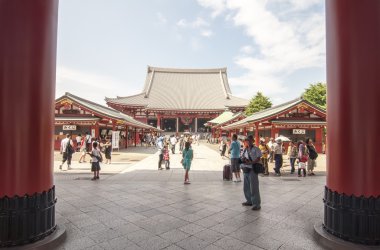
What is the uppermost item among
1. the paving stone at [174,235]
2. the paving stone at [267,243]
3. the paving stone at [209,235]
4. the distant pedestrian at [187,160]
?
the distant pedestrian at [187,160]

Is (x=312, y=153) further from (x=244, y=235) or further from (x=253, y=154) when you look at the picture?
(x=244, y=235)

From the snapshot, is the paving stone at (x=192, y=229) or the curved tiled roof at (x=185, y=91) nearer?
the paving stone at (x=192, y=229)

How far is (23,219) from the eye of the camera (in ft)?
11.4

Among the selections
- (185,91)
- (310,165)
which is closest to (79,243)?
(310,165)

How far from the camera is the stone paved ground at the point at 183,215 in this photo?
3.92 metres

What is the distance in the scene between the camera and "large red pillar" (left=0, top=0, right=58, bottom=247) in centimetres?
344

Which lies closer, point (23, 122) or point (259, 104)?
point (23, 122)

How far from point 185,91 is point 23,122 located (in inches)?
1772

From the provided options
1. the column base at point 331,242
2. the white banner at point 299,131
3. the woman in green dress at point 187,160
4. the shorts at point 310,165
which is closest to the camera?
the column base at point 331,242

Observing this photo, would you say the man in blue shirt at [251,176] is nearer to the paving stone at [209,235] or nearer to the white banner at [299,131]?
the paving stone at [209,235]

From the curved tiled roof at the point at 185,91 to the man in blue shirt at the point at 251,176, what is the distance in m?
32.1

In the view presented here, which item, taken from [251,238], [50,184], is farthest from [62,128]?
[251,238]

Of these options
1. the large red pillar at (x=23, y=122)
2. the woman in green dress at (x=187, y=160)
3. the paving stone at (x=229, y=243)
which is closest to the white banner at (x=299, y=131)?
the woman in green dress at (x=187, y=160)

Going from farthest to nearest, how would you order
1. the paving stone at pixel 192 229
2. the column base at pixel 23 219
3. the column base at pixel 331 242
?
the paving stone at pixel 192 229 → the column base at pixel 331 242 → the column base at pixel 23 219
